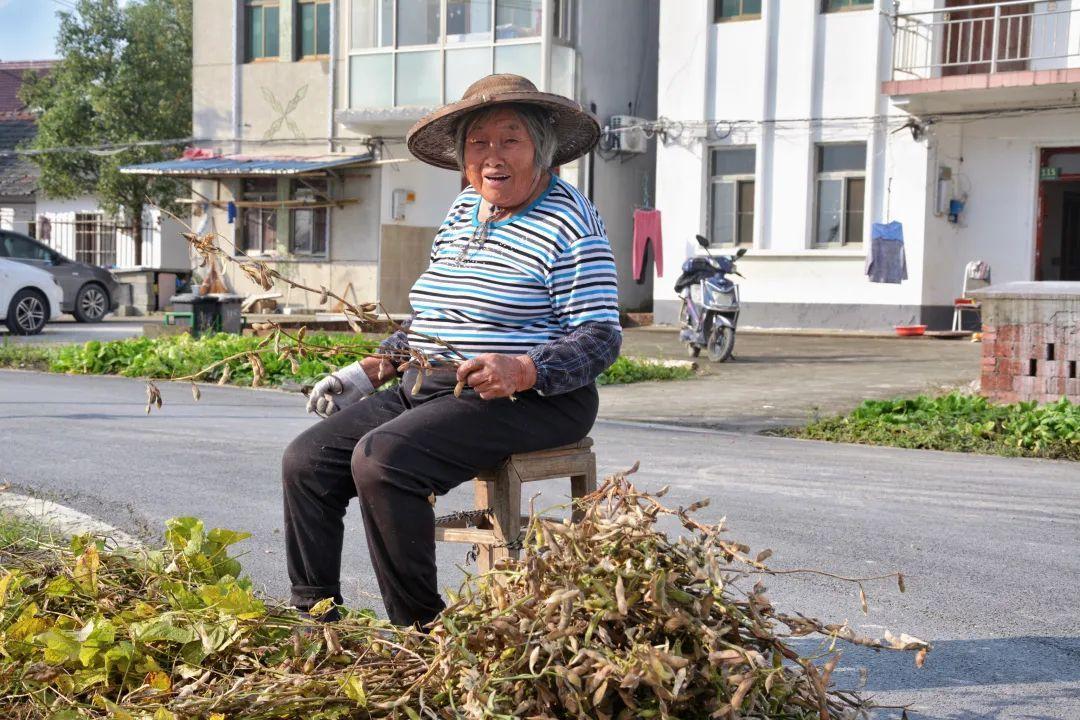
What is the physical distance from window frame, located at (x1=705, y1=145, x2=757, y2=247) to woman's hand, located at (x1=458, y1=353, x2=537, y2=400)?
20492mm

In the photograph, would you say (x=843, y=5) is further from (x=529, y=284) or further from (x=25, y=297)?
(x=529, y=284)

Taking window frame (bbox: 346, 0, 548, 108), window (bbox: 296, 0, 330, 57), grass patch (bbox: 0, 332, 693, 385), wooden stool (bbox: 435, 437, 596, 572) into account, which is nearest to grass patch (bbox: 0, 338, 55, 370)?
grass patch (bbox: 0, 332, 693, 385)

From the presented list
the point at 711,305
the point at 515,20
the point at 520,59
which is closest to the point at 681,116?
the point at 520,59

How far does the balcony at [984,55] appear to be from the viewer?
20.2 metres

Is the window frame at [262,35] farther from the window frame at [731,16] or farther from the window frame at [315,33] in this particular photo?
the window frame at [731,16]

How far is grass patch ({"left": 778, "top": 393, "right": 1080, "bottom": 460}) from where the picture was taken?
28.9ft

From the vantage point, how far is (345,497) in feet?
11.9

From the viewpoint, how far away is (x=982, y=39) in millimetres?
20891

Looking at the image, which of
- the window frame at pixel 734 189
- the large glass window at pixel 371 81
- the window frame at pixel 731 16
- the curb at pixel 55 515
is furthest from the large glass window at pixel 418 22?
the curb at pixel 55 515

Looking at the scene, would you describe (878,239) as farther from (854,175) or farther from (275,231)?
(275,231)

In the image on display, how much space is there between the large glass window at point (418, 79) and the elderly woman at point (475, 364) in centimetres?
2133

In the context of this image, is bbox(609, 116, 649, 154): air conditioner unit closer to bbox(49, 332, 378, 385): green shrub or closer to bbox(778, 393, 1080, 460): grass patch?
bbox(49, 332, 378, 385): green shrub

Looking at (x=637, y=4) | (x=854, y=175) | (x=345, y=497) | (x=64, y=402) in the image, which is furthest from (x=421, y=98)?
(x=345, y=497)

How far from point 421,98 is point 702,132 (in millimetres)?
5738
